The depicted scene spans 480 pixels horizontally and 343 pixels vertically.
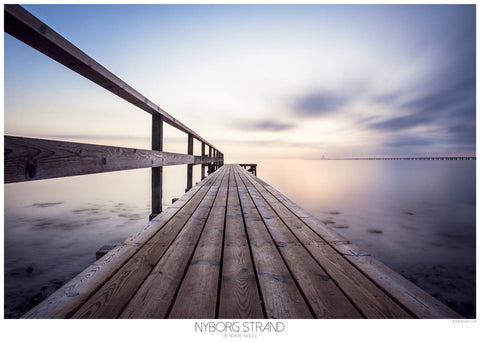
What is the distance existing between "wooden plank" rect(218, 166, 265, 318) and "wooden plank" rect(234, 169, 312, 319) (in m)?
0.04

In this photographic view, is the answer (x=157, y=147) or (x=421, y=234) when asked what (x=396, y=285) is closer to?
(x=157, y=147)

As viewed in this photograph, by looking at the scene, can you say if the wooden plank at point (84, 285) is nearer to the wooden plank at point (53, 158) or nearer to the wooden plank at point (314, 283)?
the wooden plank at point (53, 158)

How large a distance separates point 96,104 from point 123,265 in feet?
9.57

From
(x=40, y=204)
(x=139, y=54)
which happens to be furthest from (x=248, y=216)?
(x=40, y=204)

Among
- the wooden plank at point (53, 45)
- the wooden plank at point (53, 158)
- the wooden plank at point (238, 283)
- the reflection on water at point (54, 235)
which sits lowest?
the reflection on water at point (54, 235)

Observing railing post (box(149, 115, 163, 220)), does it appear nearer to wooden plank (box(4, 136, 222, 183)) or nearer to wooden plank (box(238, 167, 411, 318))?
wooden plank (box(4, 136, 222, 183))

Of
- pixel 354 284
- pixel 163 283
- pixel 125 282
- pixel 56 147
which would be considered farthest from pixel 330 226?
pixel 56 147

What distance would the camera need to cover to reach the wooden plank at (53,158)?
0.92 meters

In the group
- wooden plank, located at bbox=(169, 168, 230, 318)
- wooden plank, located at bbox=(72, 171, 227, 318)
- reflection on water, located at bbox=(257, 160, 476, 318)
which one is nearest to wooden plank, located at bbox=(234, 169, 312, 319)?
wooden plank, located at bbox=(169, 168, 230, 318)

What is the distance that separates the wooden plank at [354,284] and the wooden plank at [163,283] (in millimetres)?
877

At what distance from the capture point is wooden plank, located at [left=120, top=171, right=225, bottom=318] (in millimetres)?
906

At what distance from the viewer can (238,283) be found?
1.11 m

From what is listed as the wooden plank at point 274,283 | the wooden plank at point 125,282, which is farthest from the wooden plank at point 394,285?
the wooden plank at point 125,282

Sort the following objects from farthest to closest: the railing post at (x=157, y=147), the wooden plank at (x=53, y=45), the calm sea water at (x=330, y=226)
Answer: the calm sea water at (x=330, y=226)
the railing post at (x=157, y=147)
the wooden plank at (x=53, y=45)
